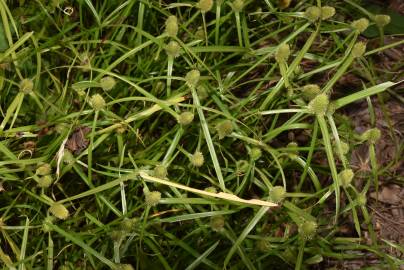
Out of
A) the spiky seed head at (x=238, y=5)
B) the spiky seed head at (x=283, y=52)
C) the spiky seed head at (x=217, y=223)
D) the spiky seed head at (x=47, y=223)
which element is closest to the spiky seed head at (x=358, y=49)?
the spiky seed head at (x=283, y=52)

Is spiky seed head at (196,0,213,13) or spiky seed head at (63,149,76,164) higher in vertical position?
spiky seed head at (196,0,213,13)

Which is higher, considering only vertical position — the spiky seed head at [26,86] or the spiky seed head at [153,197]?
the spiky seed head at [26,86]

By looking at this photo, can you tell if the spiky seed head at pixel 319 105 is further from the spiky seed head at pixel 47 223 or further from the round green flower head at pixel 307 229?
the spiky seed head at pixel 47 223

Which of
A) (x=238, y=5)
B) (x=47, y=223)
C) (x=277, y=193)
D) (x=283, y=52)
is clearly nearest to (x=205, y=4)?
(x=238, y=5)

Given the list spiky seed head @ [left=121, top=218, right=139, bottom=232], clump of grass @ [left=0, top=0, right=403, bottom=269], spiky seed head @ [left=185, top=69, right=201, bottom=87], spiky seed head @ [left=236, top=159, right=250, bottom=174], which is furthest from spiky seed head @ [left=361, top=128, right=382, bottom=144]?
spiky seed head @ [left=121, top=218, right=139, bottom=232]

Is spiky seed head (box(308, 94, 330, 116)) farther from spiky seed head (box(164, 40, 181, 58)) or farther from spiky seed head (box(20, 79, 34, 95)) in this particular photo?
spiky seed head (box(20, 79, 34, 95))

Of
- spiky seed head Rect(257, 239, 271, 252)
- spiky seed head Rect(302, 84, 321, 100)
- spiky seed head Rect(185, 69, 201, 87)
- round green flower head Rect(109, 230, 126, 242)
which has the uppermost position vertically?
spiky seed head Rect(185, 69, 201, 87)

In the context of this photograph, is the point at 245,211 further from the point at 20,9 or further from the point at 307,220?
the point at 20,9

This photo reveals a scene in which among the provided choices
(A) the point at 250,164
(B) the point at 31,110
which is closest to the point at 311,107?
(A) the point at 250,164
